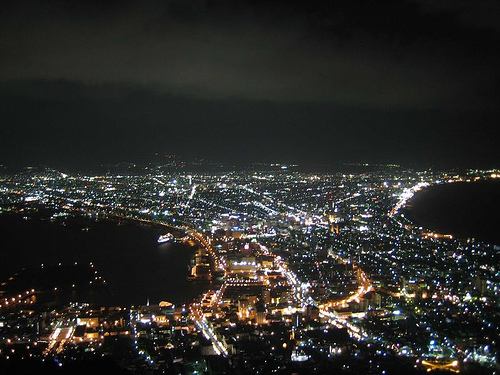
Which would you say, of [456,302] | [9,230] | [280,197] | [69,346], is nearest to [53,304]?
[69,346]

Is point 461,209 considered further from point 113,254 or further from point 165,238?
point 113,254

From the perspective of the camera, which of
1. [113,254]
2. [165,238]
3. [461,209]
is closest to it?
[113,254]

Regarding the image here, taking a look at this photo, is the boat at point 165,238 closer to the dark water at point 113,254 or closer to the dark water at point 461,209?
the dark water at point 113,254

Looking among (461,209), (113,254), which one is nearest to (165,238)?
(113,254)

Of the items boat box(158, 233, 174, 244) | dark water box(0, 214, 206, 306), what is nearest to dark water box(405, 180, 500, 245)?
boat box(158, 233, 174, 244)

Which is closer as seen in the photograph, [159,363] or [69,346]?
[159,363]

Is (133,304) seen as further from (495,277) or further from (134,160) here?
(134,160)

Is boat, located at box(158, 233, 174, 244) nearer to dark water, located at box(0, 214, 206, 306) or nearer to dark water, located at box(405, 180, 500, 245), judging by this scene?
dark water, located at box(0, 214, 206, 306)
